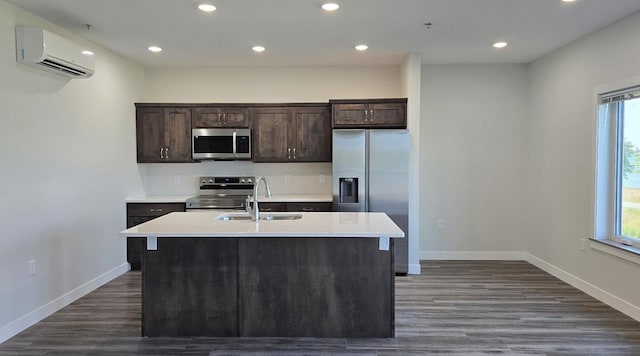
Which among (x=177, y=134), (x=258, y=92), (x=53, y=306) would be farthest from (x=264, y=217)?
(x=258, y=92)

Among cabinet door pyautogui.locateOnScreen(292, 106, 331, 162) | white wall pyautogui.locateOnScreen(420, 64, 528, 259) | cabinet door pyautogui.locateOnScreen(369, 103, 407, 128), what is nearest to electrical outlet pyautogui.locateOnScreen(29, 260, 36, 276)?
cabinet door pyautogui.locateOnScreen(292, 106, 331, 162)

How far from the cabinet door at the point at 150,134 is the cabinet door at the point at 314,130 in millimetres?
1773

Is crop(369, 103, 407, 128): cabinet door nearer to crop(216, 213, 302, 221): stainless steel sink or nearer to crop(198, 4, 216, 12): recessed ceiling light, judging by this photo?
crop(216, 213, 302, 221): stainless steel sink

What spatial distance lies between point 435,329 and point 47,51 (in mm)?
3847

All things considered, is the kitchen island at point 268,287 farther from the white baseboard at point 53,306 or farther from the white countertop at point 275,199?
the white countertop at point 275,199

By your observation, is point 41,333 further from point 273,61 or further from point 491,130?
point 491,130

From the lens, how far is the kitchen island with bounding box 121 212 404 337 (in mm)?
3268

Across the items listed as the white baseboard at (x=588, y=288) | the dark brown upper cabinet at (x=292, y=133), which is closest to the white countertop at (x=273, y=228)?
the dark brown upper cabinet at (x=292, y=133)

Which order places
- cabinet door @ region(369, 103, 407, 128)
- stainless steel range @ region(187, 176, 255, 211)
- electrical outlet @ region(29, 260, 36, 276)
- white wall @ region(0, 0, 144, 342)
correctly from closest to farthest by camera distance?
white wall @ region(0, 0, 144, 342) < electrical outlet @ region(29, 260, 36, 276) < cabinet door @ region(369, 103, 407, 128) < stainless steel range @ region(187, 176, 255, 211)

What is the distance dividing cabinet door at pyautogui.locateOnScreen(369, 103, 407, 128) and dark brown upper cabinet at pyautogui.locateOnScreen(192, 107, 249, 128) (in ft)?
5.41

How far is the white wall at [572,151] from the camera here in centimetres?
390

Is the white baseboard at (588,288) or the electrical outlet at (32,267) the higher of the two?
the electrical outlet at (32,267)

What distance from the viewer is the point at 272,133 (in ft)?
18.6

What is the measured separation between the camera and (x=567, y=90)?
478 cm
